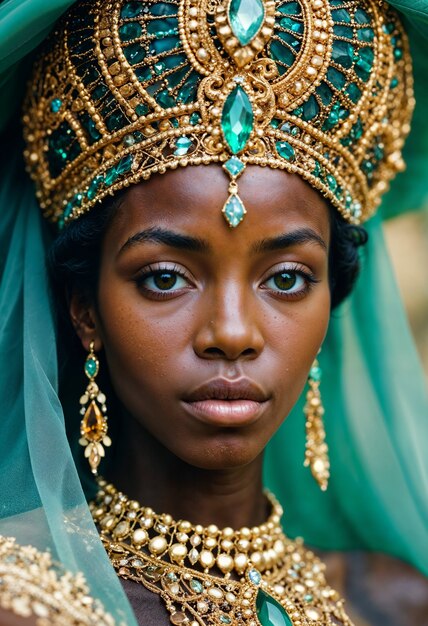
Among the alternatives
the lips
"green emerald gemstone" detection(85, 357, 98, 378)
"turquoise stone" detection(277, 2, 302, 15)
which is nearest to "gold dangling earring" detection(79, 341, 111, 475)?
"green emerald gemstone" detection(85, 357, 98, 378)

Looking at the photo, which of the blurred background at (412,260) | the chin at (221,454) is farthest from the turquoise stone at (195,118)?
the blurred background at (412,260)

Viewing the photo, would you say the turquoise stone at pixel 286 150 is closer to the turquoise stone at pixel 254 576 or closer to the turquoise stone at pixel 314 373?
the turquoise stone at pixel 314 373

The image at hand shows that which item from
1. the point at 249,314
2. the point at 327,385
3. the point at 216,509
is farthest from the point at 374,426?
the point at 249,314

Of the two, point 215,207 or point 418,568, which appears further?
point 418,568

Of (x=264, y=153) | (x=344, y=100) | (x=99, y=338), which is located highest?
(x=344, y=100)

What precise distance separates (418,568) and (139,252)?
131 cm

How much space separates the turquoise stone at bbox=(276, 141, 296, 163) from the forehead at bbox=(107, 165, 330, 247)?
40mm

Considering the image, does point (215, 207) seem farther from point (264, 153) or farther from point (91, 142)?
point (91, 142)

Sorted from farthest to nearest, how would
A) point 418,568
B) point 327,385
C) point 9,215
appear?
1. point 327,385
2. point 418,568
3. point 9,215

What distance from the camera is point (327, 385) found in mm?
2895

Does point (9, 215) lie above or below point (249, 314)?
above

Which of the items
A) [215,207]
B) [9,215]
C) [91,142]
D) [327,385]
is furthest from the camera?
[327,385]

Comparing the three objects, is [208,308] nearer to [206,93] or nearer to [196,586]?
[206,93]

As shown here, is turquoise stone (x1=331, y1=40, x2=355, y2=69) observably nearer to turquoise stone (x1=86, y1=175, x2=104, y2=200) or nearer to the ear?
turquoise stone (x1=86, y1=175, x2=104, y2=200)
